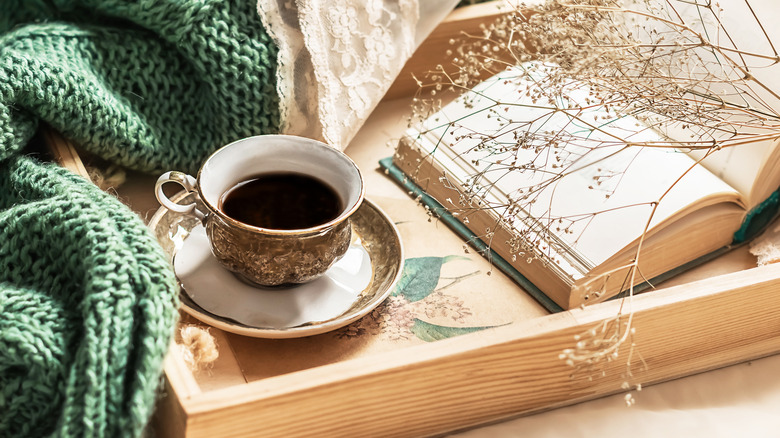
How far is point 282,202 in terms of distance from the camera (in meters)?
0.70

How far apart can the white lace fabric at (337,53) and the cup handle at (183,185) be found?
136 mm

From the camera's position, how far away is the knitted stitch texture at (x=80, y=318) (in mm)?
515

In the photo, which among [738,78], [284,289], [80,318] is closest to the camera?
[80,318]

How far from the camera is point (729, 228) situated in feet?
2.58

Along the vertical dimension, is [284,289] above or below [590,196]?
below

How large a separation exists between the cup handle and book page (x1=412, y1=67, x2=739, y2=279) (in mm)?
228

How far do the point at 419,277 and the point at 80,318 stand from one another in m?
0.31

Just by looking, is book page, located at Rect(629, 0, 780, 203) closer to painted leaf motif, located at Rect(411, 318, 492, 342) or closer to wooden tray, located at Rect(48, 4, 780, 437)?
wooden tray, located at Rect(48, 4, 780, 437)

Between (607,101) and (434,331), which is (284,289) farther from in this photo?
(607,101)

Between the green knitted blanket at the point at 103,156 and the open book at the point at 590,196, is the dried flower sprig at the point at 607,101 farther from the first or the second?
the green knitted blanket at the point at 103,156

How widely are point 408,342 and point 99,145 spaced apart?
36cm

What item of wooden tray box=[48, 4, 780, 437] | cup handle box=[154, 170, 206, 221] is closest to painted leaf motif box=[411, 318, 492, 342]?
wooden tray box=[48, 4, 780, 437]

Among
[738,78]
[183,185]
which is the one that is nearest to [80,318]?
[183,185]

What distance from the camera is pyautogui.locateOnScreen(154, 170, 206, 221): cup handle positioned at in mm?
673
